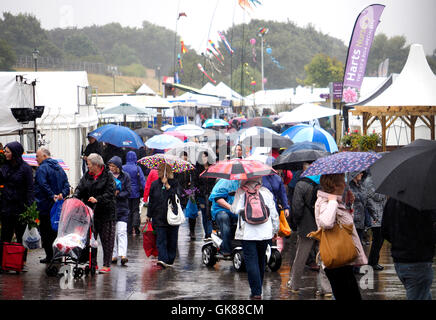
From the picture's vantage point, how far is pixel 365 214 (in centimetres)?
1048

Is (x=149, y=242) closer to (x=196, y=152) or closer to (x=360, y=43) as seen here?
(x=196, y=152)

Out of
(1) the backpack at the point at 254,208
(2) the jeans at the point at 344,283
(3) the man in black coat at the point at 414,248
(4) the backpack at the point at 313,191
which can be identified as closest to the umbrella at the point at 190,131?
(4) the backpack at the point at 313,191

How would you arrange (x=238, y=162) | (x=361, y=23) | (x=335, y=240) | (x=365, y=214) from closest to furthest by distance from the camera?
(x=335, y=240) → (x=238, y=162) → (x=365, y=214) → (x=361, y=23)

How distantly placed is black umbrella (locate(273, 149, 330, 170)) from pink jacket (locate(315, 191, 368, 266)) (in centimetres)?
310

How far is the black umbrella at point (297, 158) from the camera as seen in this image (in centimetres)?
965

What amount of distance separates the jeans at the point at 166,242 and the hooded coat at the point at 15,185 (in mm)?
2005

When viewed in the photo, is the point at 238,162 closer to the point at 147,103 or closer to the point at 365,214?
the point at 365,214

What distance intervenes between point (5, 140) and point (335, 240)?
13.3 meters

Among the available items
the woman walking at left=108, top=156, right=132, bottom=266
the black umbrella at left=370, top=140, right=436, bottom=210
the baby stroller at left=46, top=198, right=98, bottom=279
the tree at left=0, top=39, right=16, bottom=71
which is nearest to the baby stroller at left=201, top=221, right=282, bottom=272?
the woman walking at left=108, top=156, right=132, bottom=266

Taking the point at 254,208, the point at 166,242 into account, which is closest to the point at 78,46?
the point at 166,242

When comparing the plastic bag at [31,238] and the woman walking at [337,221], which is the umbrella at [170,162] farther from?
Result: the woman walking at [337,221]

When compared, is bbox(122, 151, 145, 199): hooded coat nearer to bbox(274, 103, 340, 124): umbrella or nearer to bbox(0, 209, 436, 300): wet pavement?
bbox(0, 209, 436, 300): wet pavement

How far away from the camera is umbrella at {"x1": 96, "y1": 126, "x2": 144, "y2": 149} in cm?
1508
